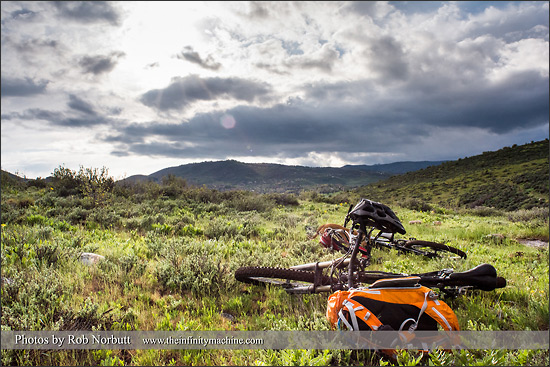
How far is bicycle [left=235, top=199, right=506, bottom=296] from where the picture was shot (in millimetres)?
3510

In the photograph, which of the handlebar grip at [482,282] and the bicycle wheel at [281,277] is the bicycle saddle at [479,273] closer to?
the handlebar grip at [482,282]

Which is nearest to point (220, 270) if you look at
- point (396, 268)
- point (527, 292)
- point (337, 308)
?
point (337, 308)

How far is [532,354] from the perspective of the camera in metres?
2.83

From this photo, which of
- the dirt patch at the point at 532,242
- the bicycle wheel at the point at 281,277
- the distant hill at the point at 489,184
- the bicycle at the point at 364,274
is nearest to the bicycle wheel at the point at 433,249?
the bicycle at the point at 364,274

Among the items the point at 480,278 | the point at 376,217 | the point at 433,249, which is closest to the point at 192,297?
the point at 376,217

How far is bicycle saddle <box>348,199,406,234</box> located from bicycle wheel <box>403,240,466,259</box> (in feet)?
13.5

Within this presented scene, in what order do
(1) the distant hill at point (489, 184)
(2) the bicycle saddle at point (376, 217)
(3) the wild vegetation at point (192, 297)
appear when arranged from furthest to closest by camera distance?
(1) the distant hill at point (489, 184) → (2) the bicycle saddle at point (376, 217) → (3) the wild vegetation at point (192, 297)

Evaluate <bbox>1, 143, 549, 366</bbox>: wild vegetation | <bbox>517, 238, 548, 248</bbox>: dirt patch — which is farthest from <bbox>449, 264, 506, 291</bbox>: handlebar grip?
<bbox>517, 238, 548, 248</bbox>: dirt patch

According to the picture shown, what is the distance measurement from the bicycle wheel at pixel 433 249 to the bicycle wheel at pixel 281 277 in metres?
3.92

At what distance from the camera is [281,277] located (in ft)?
14.8

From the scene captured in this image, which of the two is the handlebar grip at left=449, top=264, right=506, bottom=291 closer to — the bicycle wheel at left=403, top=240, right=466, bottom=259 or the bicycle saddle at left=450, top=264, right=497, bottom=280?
the bicycle saddle at left=450, top=264, right=497, bottom=280

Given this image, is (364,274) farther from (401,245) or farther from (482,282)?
(401,245)

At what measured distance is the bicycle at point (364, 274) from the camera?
138 inches

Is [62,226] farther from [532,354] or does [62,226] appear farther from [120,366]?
[532,354]
